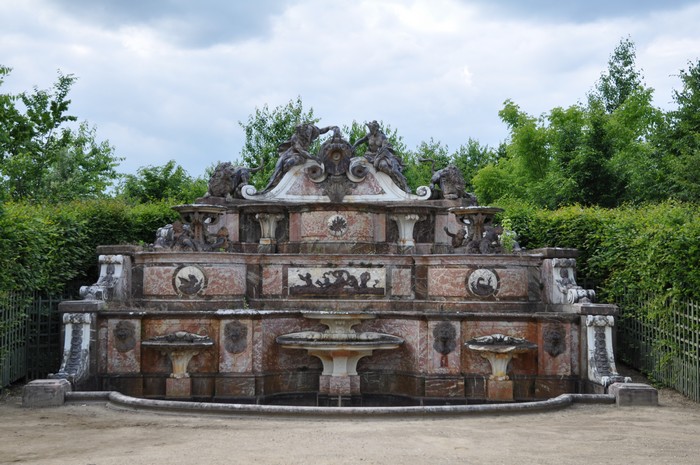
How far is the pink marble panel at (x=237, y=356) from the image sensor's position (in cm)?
1567

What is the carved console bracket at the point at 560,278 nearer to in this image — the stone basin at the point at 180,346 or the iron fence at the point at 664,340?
the iron fence at the point at 664,340

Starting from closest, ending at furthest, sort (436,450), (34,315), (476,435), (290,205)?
(436,450) → (476,435) → (34,315) → (290,205)

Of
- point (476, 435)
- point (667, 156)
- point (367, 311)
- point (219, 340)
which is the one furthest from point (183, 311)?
point (667, 156)

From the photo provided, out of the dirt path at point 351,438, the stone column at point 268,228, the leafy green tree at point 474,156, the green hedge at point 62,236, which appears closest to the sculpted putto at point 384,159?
the stone column at point 268,228

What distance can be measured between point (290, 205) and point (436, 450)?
31.3 feet

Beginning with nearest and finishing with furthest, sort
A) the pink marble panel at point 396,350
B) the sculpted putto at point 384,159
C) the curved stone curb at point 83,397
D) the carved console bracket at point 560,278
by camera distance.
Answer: the curved stone curb at point 83,397 → the pink marble panel at point 396,350 → the carved console bracket at point 560,278 → the sculpted putto at point 384,159

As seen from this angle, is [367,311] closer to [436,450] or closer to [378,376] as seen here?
[378,376]

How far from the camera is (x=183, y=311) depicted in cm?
1608

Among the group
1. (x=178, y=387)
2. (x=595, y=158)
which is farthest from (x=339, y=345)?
(x=595, y=158)

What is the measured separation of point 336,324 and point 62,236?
6852 mm

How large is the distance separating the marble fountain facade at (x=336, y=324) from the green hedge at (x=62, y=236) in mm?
1276

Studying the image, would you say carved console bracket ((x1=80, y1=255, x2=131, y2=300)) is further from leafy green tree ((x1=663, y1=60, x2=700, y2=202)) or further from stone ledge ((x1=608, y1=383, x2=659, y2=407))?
leafy green tree ((x1=663, y1=60, x2=700, y2=202))

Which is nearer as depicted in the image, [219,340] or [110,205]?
[219,340]

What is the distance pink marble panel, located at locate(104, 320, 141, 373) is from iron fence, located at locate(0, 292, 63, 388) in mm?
1695
